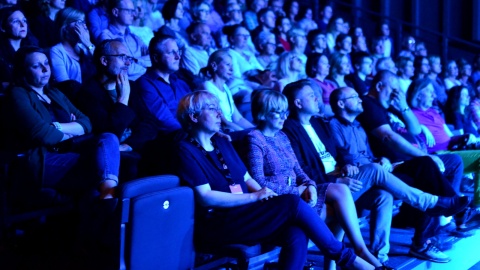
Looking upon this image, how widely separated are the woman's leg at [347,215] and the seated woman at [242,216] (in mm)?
272

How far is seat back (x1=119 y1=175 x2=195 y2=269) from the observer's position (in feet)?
6.63

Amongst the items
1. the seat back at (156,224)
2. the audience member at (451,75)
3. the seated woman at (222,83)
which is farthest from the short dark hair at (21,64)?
the audience member at (451,75)

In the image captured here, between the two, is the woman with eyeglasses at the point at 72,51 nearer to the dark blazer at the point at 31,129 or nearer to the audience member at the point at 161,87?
the audience member at the point at 161,87

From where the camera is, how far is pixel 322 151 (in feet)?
11.4

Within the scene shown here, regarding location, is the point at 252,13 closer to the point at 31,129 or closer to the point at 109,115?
the point at 109,115

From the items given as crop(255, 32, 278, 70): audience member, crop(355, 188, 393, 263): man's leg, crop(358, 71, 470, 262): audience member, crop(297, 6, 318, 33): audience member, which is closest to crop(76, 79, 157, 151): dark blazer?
crop(355, 188, 393, 263): man's leg

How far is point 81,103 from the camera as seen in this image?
3051 millimetres

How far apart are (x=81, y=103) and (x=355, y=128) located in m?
1.75

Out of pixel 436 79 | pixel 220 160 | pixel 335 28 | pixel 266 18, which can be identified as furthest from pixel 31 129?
pixel 335 28

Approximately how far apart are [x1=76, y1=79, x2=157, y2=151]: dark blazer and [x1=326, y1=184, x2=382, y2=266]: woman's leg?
102 centimetres

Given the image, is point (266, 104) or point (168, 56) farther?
point (168, 56)

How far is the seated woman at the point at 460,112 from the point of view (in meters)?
5.19

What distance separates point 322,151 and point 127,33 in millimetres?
1795

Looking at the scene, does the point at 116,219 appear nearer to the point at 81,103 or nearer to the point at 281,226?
the point at 281,226
